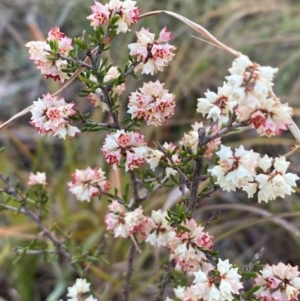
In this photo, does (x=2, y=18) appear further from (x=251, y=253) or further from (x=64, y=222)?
(x=251, y=253)

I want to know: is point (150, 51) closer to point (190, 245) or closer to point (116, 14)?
point (116, 14)

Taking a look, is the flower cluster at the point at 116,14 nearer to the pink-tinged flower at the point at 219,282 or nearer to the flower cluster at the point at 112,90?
the flower cluster at the point at 112,90

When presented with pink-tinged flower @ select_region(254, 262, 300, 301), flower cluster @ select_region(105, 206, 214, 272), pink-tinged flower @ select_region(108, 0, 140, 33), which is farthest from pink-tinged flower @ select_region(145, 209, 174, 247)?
pink-tinged flower @ select_region(108, 0, 140, 33)

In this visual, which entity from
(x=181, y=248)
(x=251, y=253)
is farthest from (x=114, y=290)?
(x=181, y=248)

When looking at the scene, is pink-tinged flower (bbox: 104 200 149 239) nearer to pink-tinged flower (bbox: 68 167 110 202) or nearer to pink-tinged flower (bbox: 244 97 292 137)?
pink-tinged flower (bbox: 68 167 110 202)

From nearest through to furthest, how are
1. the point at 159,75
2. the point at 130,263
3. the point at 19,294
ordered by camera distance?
the point at 130,263, the point at 19,294, the point at 159,75

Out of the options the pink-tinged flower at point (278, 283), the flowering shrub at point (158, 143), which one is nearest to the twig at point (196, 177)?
the flowering shrub at point (158, 143)
